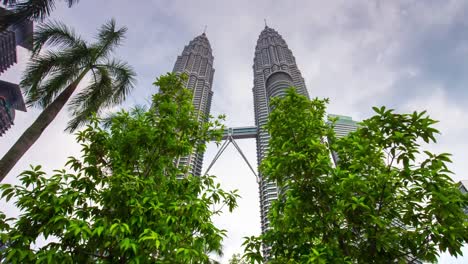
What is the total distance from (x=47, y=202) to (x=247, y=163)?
7784 cm

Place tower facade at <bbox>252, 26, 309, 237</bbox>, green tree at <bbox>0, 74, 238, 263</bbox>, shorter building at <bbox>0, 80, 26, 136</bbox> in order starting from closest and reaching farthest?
green tree at <bbox>0, 74, 238, 263</bbox> → shorter building at <bbox>0, 80, 26, 136</bbox> → tower facade at <bbox>252, 26, 309, 237</bbox>

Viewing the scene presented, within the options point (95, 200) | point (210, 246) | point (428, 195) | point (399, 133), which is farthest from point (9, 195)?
point (428, 195)

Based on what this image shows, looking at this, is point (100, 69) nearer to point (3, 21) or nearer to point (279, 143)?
point (3, 21)

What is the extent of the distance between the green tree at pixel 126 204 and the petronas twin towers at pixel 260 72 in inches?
2808

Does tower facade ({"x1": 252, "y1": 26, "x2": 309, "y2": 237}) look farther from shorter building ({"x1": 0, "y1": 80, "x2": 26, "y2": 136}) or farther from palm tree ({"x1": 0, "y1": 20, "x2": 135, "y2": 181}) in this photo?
shorter building ({"x1": 0, "y1": 80, "x2": 26, "y2": 136})

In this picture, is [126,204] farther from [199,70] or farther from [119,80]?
[199,70]

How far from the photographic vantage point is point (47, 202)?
174 inches

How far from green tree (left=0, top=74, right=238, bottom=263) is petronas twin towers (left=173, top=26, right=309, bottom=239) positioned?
71.3 meters

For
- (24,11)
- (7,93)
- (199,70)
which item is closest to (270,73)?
(199,70)

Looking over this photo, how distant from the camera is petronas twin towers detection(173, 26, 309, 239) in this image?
92.3 m

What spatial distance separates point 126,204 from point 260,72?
363ft

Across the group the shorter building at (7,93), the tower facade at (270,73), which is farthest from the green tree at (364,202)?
the shorter building at (7,93)

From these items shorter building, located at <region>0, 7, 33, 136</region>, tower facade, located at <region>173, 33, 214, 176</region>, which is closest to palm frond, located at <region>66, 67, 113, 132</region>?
tower facade, located at <region>173, 33, 214, 176</region>

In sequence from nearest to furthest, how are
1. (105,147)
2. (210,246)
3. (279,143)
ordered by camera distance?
(210,246)
(105,147)
(279,143)
